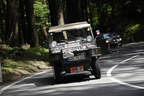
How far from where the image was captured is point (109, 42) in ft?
122

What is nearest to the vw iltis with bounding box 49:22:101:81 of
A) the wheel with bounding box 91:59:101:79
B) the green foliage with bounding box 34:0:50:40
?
the wheel with bounding box 91:59:101:79

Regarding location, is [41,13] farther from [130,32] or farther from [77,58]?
[77,58]

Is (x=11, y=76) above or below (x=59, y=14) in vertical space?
below

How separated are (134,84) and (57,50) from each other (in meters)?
3.82

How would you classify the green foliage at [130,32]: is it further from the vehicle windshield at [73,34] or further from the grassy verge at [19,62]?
the vehicle windshield at [73,34]

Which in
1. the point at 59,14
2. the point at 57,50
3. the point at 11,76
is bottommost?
the point at 11,76

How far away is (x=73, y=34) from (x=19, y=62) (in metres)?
10.1

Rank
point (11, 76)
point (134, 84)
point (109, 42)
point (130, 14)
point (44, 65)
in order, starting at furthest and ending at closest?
point (109, 42) < point (130, 14) < point (44, 65) < point (11, 76) < point (134, 84)

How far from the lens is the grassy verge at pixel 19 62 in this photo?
21278mm

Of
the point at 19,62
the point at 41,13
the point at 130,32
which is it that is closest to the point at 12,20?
the point at 19,62

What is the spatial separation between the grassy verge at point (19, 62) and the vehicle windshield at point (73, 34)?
4.89 meters

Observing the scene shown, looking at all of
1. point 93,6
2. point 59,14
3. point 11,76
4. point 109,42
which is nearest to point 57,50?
point 11,76

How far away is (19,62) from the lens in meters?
24.9

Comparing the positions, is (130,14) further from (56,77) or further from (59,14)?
(56,77)
